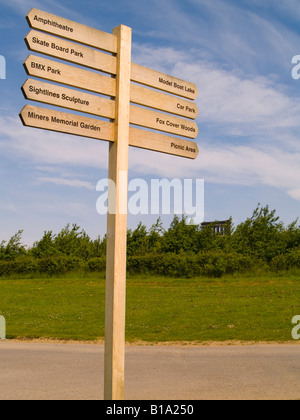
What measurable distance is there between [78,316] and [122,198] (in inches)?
449

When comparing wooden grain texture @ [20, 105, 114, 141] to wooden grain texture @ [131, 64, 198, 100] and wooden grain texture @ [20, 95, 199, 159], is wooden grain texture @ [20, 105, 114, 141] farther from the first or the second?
wooden grain texture @ [131, 64, 198, 100]

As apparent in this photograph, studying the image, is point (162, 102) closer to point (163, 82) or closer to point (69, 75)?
point (163, 82)

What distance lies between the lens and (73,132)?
4.35 m

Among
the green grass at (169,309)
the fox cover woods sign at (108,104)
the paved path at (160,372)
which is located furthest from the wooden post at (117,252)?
the green grass at (169,309)

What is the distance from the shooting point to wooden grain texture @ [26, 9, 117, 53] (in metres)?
4.26

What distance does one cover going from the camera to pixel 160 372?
762 cm

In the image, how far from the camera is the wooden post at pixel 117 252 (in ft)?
14.2

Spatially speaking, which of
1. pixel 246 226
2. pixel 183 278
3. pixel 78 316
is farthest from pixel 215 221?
pixel 78 316

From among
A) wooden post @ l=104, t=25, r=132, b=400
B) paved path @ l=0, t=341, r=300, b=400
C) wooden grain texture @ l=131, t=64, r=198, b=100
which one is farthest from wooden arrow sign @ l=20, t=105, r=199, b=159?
paved path @ l=0, t=341, r=300, b=400

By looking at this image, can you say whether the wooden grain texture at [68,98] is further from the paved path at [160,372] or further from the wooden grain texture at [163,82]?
the paved path at [160,372]

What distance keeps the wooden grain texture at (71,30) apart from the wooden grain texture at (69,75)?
30 centimetres

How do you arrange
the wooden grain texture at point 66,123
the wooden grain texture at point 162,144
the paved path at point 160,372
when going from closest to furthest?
1. the wooden grain texture at point 66,123
2. the wooden grain texture at point 162,144
3. the paved path at point 160,372

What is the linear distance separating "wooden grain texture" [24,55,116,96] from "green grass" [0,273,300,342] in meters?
7.85

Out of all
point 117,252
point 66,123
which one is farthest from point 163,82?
point 117,252
